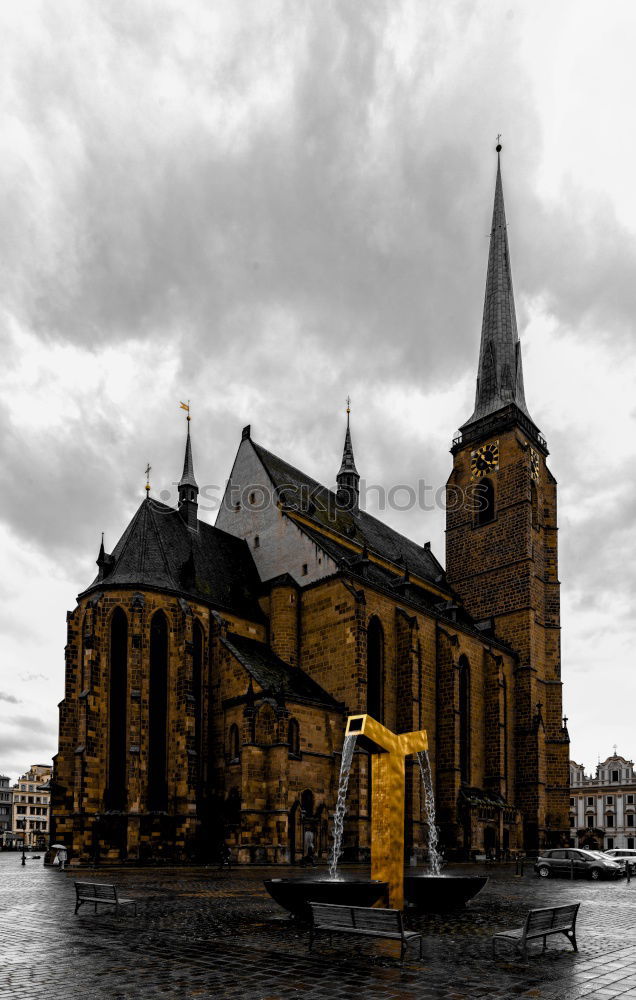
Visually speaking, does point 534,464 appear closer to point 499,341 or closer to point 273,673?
point 499,341

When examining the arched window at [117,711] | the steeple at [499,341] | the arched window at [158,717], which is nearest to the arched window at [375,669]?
the arched window at [158,717]

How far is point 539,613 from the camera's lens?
55656 mm

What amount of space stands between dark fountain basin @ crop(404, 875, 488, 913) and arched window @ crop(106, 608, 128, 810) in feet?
69.0

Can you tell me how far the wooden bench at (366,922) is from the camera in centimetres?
1086

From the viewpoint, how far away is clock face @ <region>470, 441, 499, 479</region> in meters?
57.9

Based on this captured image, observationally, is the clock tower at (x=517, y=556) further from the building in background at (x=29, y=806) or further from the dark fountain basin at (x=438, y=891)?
the building in background at (x=29, y=806)

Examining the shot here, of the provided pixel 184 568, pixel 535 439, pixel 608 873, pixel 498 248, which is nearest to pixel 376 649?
pixel 184 568

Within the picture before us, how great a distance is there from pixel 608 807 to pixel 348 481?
65634mm

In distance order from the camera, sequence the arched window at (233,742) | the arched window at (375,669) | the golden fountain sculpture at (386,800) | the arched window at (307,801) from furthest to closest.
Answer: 1. the arched window at (375,669)
2. the arched window at (233,742)
3. the arched window at (307,801)
4. the golden fountain sculpture at (386,800)

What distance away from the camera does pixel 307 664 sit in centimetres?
4178

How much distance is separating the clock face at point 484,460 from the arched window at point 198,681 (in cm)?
2672

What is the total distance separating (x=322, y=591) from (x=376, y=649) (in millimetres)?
4231

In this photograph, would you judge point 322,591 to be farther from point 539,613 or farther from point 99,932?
point 99,932

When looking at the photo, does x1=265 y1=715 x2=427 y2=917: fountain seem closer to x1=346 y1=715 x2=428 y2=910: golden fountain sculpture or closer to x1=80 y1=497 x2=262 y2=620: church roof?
x1=346 y1=715 x2=428 y2=910: golden fountain sculpture
